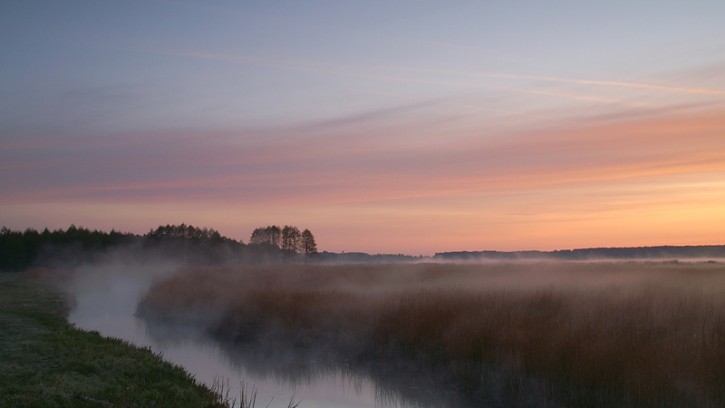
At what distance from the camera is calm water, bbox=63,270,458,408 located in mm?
12539

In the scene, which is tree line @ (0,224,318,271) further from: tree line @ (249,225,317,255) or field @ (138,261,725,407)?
field @ (138,261,725,407)

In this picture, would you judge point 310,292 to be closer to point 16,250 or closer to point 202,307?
point 202,307

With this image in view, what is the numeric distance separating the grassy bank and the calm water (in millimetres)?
1648

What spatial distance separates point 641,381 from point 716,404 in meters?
1.04

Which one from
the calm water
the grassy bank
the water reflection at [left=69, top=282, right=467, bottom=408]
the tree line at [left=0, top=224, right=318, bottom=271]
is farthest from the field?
the tree line at [left=0, top=224, right=318, bottom=271]

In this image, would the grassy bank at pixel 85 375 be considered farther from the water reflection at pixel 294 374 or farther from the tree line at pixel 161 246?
the tree line at pixel 161 246

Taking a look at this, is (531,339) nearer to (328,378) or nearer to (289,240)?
(328,378)

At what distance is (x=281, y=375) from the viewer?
49.5ft

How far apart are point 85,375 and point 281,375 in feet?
17.2

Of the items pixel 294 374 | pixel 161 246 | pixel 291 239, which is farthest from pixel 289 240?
pixel 294 374

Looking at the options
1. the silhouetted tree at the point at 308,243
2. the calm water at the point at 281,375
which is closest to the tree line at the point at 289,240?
the silhouetted tree at the point at 308,243

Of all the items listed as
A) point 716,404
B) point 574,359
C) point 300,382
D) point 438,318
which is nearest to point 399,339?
point 438,318

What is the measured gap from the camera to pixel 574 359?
1048 cm

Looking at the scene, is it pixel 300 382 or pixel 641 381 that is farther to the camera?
pixel 300 382
